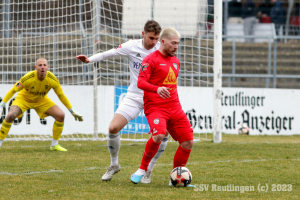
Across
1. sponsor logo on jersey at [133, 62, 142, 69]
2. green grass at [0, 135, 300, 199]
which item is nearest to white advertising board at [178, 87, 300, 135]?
green grass at [0, 135, 300, 199]

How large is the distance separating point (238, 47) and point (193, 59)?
4412 mm

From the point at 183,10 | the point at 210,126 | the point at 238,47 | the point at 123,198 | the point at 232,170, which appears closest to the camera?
the point at 123,198

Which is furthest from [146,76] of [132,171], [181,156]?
[132,171]

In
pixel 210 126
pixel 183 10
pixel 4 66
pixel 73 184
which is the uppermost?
pixel 183 10

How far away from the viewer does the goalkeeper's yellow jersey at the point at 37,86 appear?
28.1ft

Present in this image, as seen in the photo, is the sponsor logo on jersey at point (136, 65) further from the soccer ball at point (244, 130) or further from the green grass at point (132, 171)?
the soccer ball at point (244, 130)

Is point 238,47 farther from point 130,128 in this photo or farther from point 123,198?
point 123,198

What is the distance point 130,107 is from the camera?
5.50 m

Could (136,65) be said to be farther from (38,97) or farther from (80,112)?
(80,112)

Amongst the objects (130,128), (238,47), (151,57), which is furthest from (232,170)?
(238,47)

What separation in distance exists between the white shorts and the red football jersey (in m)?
0.45

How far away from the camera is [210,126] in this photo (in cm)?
1241

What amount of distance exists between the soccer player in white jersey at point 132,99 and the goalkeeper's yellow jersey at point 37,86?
299 cm

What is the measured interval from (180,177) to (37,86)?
15.6 ft
